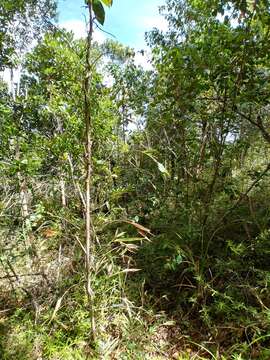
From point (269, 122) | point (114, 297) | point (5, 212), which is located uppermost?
point (269, 122)

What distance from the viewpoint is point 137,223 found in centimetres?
240

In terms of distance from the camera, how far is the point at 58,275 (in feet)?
8.79

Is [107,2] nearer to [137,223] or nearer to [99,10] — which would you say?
[99,10]

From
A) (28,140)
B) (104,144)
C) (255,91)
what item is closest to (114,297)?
(104,144)

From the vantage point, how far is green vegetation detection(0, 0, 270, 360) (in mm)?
2088

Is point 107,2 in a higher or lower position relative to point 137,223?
higher

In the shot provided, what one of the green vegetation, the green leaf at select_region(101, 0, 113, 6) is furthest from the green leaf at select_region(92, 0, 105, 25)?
the green vegetation

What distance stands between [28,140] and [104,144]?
0.60 meters

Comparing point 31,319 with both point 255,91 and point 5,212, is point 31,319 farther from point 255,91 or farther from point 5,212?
point 255,91

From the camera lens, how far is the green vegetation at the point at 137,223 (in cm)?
209

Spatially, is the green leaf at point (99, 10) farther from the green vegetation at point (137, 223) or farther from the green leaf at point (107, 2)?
the green vegetation at point (137, 223)

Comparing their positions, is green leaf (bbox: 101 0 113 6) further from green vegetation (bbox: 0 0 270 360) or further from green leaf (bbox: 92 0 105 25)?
green vegetation (bbox: 0 0 270 360)

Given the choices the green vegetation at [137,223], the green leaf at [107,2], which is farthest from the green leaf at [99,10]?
the green vegetation at [137,223]

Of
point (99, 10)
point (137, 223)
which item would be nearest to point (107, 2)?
point (99, 10)
